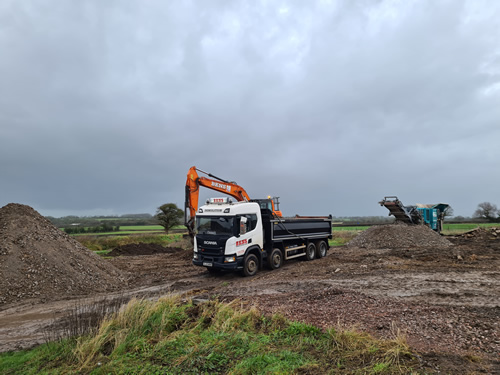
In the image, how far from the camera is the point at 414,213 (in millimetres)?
28984

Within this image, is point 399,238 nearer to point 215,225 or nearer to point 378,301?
point 215,225

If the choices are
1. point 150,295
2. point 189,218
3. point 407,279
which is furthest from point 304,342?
point 189,218

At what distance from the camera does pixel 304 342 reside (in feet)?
18.5

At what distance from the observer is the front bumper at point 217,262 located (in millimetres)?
13102

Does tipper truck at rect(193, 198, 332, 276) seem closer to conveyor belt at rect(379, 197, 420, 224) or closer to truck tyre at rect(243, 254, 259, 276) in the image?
truck tyre at rect(243, 254, 259, 276)

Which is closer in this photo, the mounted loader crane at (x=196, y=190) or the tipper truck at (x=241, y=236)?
the tipper truck at (x=241, y=236)

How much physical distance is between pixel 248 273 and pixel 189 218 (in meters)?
4.03

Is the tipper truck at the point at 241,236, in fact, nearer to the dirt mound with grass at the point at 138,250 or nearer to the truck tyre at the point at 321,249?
the truck tyre at the point at 321,249

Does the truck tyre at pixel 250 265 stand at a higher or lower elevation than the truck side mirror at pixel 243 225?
lower

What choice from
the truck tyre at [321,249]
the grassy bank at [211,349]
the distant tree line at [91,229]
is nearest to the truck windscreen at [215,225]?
the grassy bank at [211,349]

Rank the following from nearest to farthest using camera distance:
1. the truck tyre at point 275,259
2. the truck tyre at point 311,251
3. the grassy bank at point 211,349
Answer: the grassy bank at point 211,349
the truck tyre at point 275,259
the truck tyre at point 311,251

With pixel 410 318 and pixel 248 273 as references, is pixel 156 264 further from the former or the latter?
pixel 410 318

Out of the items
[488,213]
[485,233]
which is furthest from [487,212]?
[485,233]

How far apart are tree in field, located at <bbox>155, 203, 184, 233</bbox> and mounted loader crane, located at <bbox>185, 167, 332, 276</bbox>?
97.7 feet
